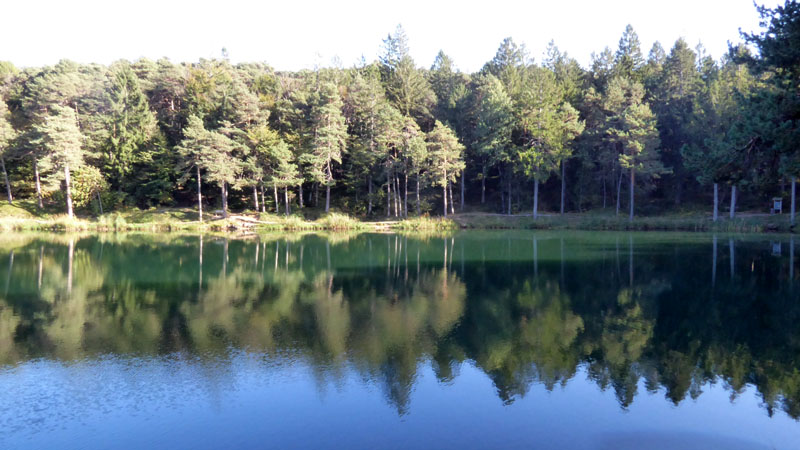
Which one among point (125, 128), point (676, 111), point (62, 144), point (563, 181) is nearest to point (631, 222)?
point (563, 181)

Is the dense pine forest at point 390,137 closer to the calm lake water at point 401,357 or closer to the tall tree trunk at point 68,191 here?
the tall tree trunk at point 68,191

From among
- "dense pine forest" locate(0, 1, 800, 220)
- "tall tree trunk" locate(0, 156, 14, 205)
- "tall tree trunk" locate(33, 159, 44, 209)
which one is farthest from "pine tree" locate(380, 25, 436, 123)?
"tall tree trunk" locate(0, 156, 14, 205)

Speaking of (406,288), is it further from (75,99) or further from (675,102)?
(75,99)

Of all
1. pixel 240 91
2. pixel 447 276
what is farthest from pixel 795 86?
pixel 240 91

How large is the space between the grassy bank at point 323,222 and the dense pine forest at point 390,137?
2016 millimetres

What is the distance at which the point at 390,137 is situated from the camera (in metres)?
52.9

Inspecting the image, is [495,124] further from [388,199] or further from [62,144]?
[62,144]

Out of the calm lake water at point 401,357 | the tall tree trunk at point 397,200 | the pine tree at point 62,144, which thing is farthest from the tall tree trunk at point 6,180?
the tall tree trunk at point 397,200

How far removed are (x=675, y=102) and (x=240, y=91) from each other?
148 feet

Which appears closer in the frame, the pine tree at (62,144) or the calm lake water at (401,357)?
the calm lake water at (401,357)

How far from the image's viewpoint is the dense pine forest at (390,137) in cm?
5091

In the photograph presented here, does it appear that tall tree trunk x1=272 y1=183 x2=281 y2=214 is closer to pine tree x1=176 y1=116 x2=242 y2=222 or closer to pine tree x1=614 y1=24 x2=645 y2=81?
pine tree x1=176 y1=116 x2=242 y2=222

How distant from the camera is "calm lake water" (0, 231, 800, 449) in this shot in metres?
8.30

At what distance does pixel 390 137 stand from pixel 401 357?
4291cm
